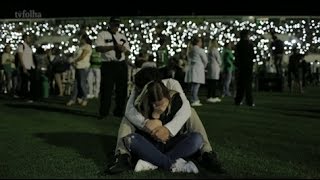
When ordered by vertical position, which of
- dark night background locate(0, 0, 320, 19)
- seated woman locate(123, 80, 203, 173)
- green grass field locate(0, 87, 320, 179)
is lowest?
green grass field locate(0, 87, 320, 179)

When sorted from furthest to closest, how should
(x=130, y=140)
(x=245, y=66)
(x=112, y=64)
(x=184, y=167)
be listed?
1. (x=245, y=66)
2. (x=112, y=64)
3. (x=130, y=140)
4. (x=184, y=167)

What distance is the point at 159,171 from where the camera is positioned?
7055mm

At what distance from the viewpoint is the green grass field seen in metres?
7.36

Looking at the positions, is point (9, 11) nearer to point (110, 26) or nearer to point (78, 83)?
point (78, 83)

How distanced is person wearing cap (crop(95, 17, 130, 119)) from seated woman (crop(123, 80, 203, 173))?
5192 millimetres

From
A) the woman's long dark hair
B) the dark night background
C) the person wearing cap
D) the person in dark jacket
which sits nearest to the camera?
the woman's long dark hair

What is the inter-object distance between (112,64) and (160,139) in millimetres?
5531

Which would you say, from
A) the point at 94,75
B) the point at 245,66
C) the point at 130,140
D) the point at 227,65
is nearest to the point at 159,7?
the point at 227,65

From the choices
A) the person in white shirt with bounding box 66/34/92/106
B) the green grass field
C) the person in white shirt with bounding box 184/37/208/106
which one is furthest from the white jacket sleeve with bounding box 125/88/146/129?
the person in white shirt with bounding box 184/37/208/106

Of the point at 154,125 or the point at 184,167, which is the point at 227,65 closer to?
the point at 154,125

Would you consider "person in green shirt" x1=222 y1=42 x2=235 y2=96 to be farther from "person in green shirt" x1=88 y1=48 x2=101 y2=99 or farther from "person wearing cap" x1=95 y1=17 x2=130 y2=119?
"person wearing cap" x1=95 y1=17 x2=130 y2=119

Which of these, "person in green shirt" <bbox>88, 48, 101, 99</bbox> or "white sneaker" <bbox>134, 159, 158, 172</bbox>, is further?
"person in green shirt" <bbox>88, 48, 101, 99</bbox>

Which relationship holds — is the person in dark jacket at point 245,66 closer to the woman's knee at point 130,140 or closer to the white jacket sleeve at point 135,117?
the white jacket sleeve at point 135,117

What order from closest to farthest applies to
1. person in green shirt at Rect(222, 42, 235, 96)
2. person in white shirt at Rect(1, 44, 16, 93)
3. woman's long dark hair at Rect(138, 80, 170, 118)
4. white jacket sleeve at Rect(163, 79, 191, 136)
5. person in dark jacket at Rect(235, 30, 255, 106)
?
woman's long dark hair at Rect(138, 80, 170, 118)
white jacket sleeve at Rect(163, 79, 191, 136)
person in dark jacket at Rect(235, 30, 255, 106)
person in green shirt at Rect(222, 42, 235, 96)
person in white shirt at Rect(1, 44, 16, 93)
